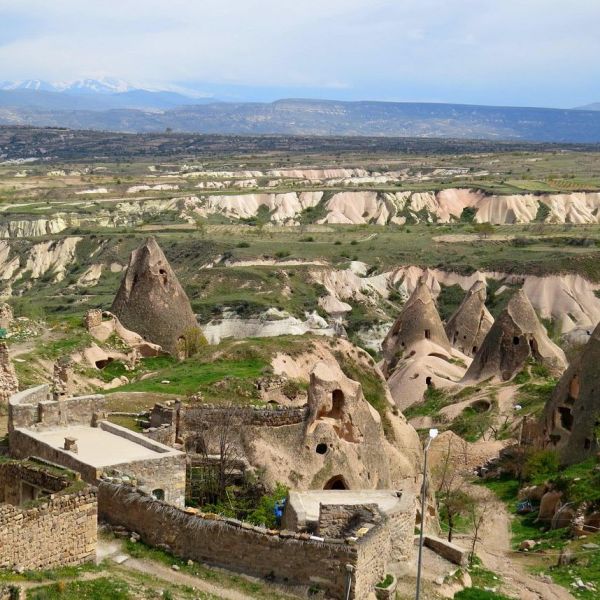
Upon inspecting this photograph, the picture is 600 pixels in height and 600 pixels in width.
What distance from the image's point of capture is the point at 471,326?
47.8m

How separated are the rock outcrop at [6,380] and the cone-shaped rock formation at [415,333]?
23.8 metres

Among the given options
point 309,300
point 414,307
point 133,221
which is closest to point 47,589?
point 414,307

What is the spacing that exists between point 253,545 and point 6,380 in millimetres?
9211

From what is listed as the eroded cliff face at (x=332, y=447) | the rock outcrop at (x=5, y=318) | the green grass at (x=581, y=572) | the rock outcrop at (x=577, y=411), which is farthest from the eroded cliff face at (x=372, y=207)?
the green grass at (x=581, y=572)

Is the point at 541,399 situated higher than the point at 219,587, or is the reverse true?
the point at 219,587

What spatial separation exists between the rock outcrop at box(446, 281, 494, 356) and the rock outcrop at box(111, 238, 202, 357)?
16.3 m

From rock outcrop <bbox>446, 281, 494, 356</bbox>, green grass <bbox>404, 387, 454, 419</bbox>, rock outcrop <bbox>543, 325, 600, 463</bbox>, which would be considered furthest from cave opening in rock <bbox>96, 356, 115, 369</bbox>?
rock outcrop <bbox>446, 281, 494, 356</bbox>

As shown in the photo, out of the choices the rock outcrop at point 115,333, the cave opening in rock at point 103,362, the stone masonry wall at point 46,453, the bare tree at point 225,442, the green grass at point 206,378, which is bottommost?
the cave opening in rock at point 103,362

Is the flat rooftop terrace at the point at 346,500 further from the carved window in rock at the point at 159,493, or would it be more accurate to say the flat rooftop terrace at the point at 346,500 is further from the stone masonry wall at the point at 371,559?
the carved window in rock at the point at 159,493

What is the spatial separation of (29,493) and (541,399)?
2398 centimetres

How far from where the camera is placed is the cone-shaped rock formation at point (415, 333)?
1746 inches

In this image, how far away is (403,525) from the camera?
15.4 meters

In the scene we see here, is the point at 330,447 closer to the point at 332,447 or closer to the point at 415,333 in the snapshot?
the point at 332,447

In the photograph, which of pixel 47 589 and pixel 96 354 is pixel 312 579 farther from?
pixel 96 354
